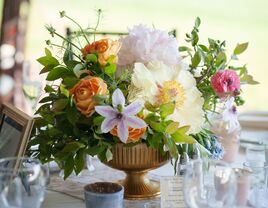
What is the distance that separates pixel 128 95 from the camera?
3.48ft

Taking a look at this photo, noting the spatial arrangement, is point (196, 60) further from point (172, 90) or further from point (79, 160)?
point (79, 160)

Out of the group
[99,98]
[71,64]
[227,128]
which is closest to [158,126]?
[99,98]

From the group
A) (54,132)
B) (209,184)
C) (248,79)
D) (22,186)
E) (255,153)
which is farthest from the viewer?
(255,153)

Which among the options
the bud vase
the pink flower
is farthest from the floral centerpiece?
the bud vase

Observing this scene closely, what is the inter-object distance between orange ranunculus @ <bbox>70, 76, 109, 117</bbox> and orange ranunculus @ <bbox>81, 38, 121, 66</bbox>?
2.4 inches

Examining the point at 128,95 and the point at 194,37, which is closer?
the point at 128,95

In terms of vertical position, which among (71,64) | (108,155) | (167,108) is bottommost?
(108,155)

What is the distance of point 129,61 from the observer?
1.13 metres

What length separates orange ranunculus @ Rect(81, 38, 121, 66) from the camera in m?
1.07

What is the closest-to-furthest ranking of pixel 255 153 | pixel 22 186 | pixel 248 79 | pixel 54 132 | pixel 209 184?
1. pixel 22 186
2. pixel 209 184
3. pixel 54 132
4. pixel 248 79
5. pixel 255 153

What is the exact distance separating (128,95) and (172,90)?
96 mm

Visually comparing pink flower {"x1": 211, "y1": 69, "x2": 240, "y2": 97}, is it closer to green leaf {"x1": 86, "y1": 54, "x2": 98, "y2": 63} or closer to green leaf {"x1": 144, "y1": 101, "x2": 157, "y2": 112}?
green leaf {"x1": 144, "y1": 101, "x2": 157, "y2": 112}

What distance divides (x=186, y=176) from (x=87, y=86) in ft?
0.94

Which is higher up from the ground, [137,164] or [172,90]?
[172,90]
